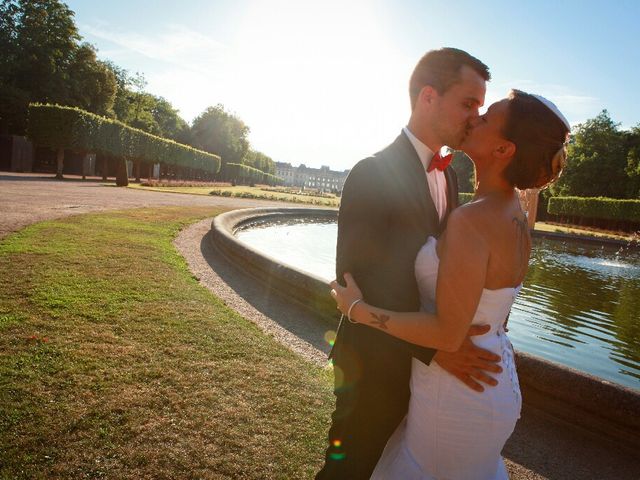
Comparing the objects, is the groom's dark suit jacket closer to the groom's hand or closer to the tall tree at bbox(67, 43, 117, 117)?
the groom's hand

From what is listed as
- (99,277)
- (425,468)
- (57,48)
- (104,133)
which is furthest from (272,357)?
(57,48)

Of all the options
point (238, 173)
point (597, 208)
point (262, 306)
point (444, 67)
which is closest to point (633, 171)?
point (597, 208)

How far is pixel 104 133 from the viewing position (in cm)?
3719

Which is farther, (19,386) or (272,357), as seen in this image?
(272,357)

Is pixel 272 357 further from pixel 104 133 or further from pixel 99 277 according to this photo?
pixel 104 133

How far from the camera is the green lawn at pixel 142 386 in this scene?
9.27 feet

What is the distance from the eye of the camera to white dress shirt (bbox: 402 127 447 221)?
2.14 metres

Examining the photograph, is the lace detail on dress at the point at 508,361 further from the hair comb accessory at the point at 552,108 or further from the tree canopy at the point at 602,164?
the tree canopy at the point at 602,164

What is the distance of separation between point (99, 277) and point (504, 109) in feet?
20.7

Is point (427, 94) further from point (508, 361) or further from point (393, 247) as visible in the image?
point (508, 361)

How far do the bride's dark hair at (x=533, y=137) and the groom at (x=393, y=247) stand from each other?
31 centimetres

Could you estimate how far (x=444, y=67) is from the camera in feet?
6.95

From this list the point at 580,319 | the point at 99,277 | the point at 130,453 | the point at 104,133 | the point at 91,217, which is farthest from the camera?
the point at 104,133

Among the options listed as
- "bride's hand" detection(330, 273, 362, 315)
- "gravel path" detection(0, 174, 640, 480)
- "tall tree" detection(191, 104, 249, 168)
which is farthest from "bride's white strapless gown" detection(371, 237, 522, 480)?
"tall tree" detection(191, 104, 249, 168)
